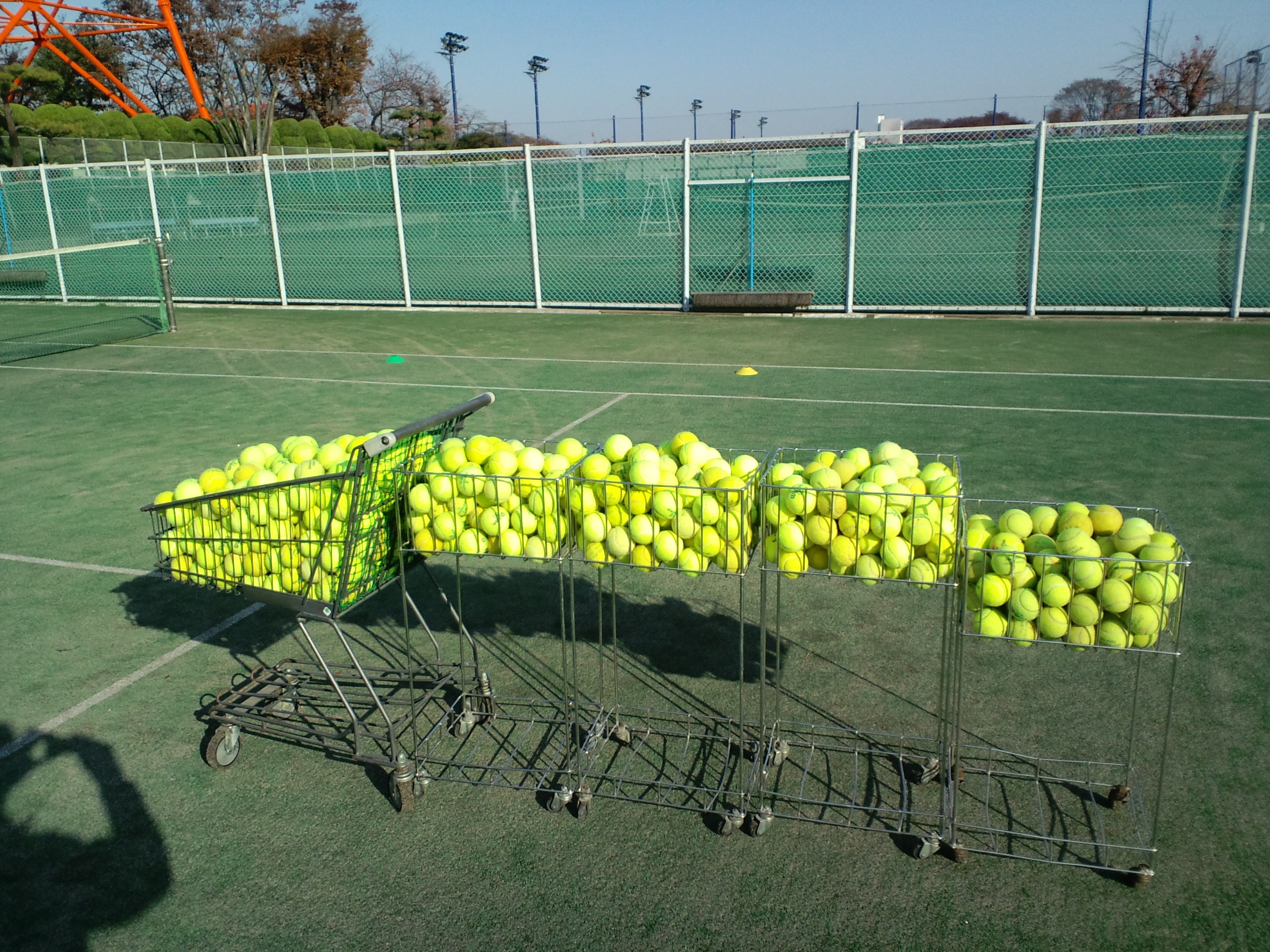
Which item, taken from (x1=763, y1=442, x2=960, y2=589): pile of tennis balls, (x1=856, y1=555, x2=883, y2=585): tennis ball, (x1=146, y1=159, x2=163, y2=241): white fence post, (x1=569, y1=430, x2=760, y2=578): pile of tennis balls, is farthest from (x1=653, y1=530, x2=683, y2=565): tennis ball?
(x1=146, y1=159, x2=163, y2=241): white fence post

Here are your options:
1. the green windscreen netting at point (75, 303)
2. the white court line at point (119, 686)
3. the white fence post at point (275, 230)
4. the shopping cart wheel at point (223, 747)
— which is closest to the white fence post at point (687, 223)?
the white fence post at point (275, 230)

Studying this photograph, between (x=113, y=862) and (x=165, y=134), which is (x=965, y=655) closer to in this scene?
(x=113, y=862)

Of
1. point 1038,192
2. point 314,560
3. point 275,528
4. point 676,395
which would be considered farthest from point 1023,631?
point 1038,192

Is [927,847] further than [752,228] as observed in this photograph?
No

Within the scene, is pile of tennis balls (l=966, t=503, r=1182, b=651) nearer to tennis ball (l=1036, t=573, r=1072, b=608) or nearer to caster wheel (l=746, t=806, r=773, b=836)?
tennis ball (l=1036, t=573, r=1072, b=608)

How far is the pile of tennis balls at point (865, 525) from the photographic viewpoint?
3434 mm

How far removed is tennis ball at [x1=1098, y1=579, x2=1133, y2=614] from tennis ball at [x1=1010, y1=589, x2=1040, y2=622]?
202 millimetres

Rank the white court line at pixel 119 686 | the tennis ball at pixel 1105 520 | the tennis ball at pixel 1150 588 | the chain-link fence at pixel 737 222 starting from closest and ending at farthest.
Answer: the tennis ball at pixel 1150 588 → the tennis ball at pixel 1105 520 → the white court line at pixel 119 686 → the chain-link fence at pixel 737 222

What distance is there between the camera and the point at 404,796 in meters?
3.82

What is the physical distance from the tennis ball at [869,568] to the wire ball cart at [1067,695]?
292 mm

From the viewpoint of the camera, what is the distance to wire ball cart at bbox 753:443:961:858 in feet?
11.4

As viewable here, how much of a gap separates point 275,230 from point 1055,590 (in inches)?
717

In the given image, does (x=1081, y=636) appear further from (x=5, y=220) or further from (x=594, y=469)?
(x=5, y=220)

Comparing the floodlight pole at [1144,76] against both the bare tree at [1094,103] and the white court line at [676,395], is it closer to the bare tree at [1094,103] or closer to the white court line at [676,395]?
the bare tree at [1094,103]
